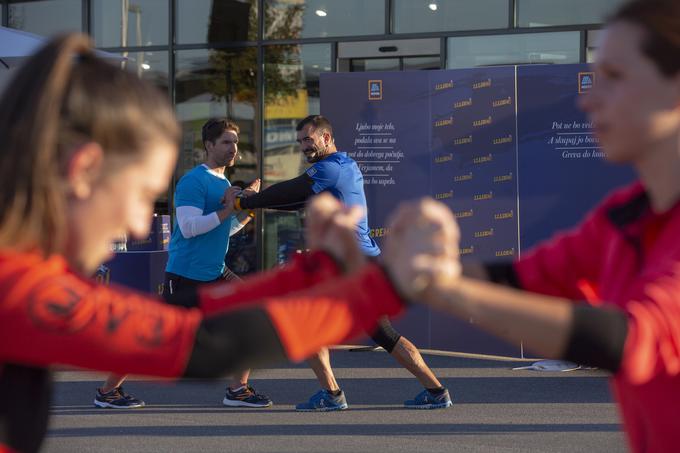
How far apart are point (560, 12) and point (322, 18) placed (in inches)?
114

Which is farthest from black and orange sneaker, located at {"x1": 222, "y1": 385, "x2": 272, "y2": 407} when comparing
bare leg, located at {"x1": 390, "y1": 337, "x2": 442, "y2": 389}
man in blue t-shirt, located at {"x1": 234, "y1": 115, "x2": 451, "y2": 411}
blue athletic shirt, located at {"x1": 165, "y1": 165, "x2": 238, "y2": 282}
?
bare leg, located at {"x1": 390, "y1": 337, "x2": 442, "y2": 389}

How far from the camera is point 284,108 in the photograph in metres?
13.1

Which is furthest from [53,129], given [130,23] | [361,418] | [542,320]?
[130,23]

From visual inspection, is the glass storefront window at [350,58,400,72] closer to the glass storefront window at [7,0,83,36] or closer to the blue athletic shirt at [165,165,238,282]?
the glass storefront window at [7,0,83,36]

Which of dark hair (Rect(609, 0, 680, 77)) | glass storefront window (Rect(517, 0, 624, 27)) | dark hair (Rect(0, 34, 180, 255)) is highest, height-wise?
glass storefront window (Rect(517, 0, 624, 27))

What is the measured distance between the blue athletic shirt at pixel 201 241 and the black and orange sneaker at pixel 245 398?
0.84 metres

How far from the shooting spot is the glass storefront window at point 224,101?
13.2 metres

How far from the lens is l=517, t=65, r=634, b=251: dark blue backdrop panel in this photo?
9.23m

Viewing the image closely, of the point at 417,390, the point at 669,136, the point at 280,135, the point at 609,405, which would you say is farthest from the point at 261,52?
the point at 669,136

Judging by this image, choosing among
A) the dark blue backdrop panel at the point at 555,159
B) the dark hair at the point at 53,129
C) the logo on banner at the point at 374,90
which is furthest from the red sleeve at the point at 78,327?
the logo on banner at the point at 374,90

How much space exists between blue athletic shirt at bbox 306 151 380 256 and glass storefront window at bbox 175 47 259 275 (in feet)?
17.9

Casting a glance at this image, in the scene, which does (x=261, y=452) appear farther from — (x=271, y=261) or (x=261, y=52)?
(x=261, y=52)

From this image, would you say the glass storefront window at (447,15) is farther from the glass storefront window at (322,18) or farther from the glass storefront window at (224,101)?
the glass storefront window at (224,101)

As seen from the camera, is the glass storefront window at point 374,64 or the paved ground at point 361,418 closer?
the paved ground at point 361,418
